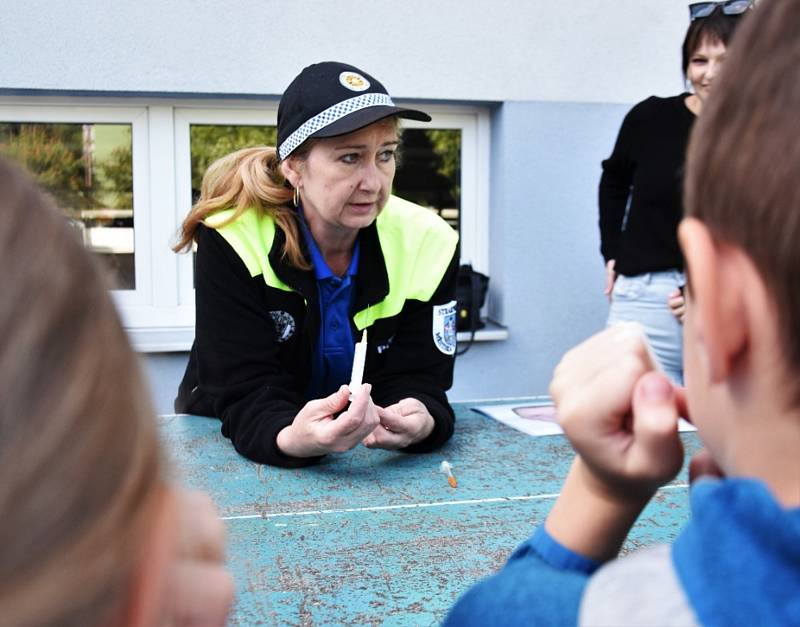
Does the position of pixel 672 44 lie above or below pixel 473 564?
above

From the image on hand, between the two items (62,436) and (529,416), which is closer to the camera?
(62,436)

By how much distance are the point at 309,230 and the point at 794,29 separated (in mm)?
1433

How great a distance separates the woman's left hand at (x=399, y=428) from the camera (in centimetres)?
154

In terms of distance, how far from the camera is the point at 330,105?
176cm

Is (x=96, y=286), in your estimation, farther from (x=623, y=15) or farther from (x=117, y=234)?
(x=623, y=15)

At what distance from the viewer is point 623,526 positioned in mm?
693

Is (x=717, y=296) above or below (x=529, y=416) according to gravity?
above

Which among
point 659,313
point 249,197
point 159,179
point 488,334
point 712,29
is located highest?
point 712,29

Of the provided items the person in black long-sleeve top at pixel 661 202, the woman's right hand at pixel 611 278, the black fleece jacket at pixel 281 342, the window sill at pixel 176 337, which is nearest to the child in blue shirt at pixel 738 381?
the black fleece jacket at pixel 281 342

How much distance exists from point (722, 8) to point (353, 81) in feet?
4.21

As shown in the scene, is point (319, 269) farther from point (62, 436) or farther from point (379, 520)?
point (62, 436)

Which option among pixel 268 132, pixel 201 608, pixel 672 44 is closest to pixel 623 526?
pixel 201 608

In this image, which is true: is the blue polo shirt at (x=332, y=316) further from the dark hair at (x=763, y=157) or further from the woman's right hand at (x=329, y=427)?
the dark hair at (x=763, y=157)

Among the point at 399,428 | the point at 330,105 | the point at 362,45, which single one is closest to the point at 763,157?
the point at 399,428
